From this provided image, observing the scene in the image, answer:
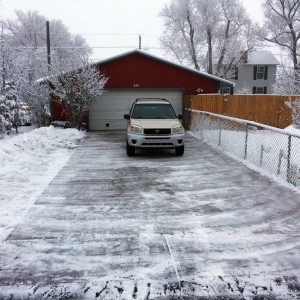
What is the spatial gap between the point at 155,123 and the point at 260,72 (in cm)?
3633

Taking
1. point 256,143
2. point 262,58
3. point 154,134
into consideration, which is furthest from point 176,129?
point 262,58

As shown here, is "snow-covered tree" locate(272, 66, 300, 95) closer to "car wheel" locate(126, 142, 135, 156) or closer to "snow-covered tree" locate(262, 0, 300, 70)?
"snow-covered tree" locate(262, 0, 300, 70)

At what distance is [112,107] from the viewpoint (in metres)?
19.8

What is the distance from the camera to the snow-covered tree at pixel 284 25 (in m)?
34.9

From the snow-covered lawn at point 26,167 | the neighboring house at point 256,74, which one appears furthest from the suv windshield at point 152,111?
the neighboring house at point 256,74

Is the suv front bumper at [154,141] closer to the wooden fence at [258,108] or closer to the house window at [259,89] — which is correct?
the wooden fence at [258,108]

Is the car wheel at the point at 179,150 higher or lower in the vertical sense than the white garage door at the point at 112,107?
lower

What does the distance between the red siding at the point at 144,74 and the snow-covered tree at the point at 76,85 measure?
168cm

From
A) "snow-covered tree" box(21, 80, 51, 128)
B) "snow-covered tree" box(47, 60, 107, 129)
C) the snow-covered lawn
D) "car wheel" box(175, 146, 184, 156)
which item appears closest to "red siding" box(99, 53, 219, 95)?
"snow-covered tree" box(47, 60, 107, 129)

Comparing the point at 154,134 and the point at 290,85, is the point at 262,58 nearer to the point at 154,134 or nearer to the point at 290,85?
the point at 290,85

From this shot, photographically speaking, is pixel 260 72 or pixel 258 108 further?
pixel 260 72

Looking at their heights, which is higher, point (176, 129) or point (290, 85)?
point (290, 85)

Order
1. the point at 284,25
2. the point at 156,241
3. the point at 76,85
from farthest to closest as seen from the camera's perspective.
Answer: the point at 284,25
the point at 76,85
the point at 156,241

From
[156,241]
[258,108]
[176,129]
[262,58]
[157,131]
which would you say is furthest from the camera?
[262,58]
